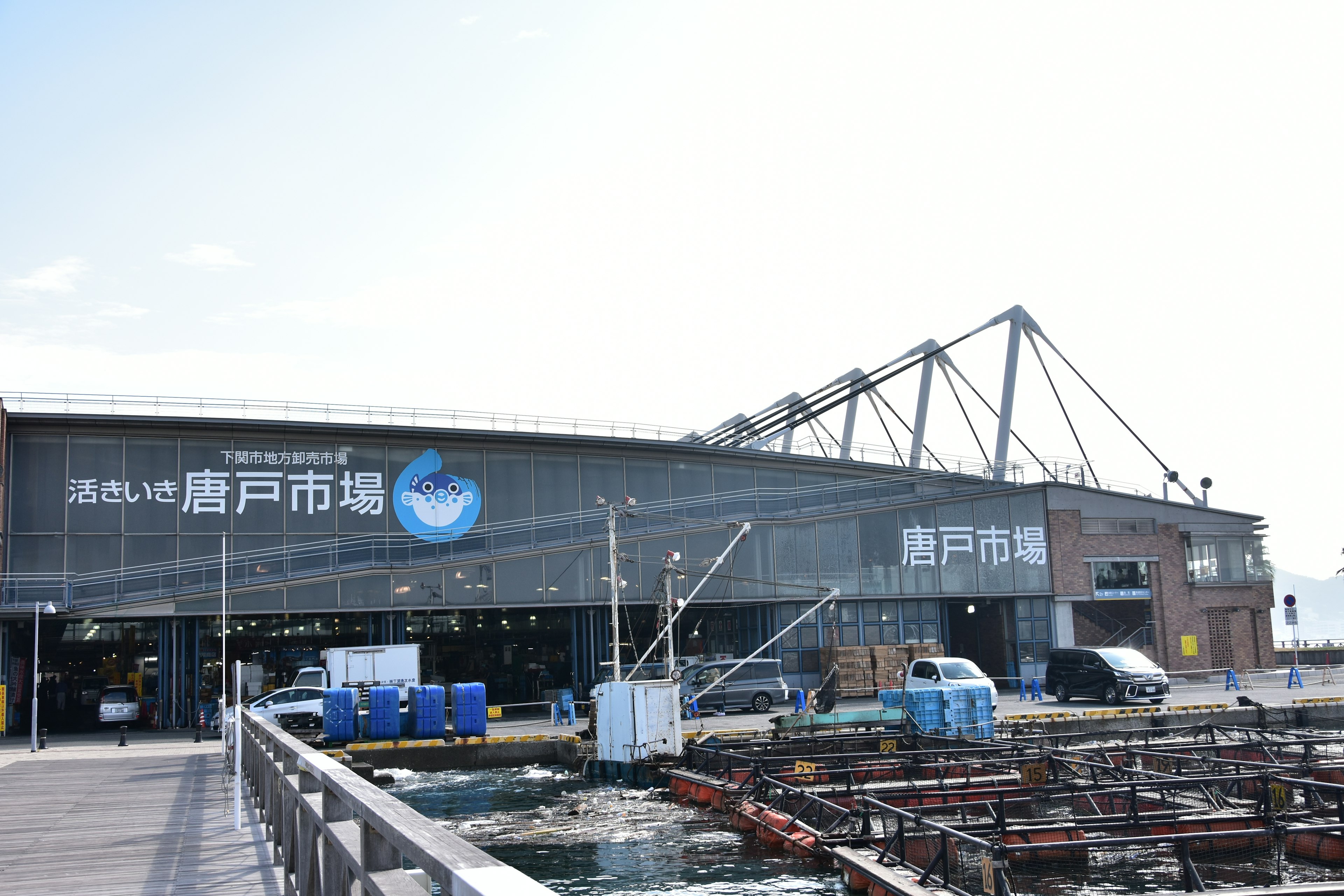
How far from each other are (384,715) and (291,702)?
5.15m

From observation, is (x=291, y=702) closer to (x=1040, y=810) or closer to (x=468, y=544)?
(x=468, y=544)

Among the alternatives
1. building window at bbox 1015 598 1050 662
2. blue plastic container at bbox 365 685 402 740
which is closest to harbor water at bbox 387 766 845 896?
blue plastic container at bbox 365 685 402 740

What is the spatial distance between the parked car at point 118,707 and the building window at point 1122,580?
126 feet

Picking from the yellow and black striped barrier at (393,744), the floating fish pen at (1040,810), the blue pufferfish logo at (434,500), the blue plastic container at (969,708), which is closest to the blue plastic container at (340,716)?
the yellow and black striped barrier at (393,744)

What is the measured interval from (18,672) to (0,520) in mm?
6074

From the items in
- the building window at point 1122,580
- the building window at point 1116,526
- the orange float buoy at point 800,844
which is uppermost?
the building window at point 1116,526

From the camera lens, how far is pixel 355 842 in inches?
215

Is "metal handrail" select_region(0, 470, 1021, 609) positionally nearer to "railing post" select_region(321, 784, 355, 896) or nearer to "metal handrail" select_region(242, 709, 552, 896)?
"metal handrail" select_region(242, 709, 552, 896)

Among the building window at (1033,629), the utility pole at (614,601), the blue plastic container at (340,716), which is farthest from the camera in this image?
the building window at (1033,629)

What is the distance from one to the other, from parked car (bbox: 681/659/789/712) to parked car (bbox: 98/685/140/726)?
1911 centimetres

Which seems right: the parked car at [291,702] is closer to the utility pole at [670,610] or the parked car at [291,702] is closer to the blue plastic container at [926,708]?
the utility pole at [670,610]

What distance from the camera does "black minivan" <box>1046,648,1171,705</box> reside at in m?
37.8

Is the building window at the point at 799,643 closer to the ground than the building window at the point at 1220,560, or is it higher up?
closer to the ground

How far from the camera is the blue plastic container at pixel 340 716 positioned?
30.8 m
